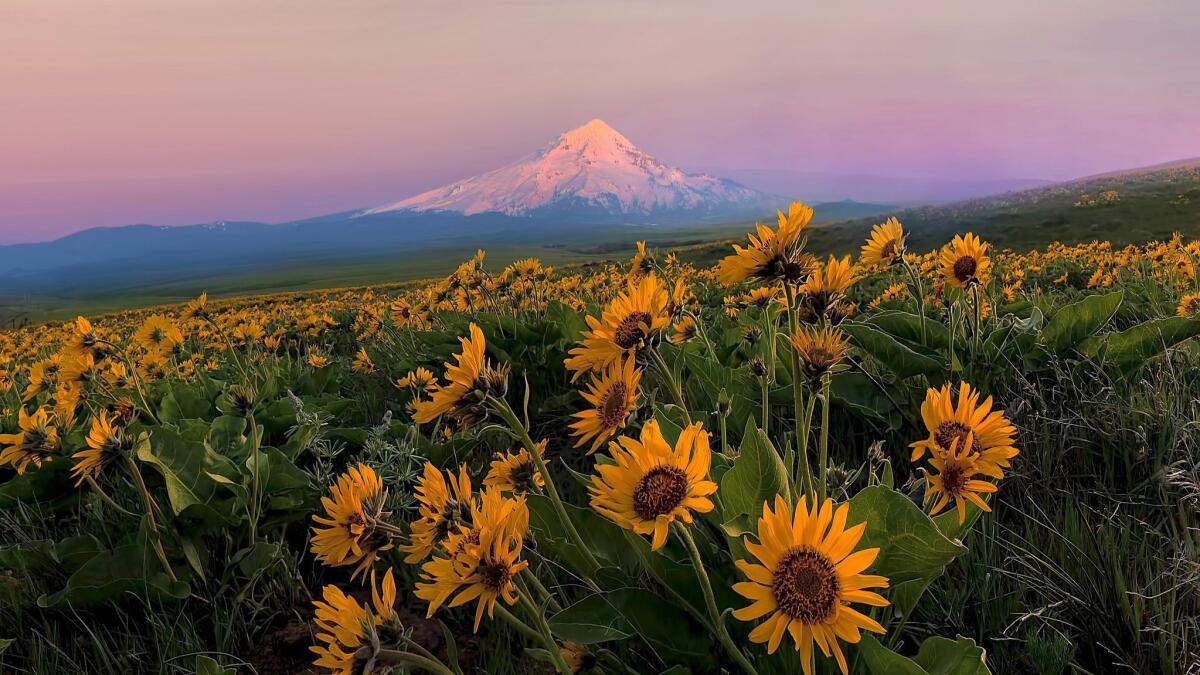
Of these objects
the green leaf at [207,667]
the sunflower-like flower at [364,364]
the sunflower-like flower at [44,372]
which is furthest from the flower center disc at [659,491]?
the sunflower-like flower at [364,364]

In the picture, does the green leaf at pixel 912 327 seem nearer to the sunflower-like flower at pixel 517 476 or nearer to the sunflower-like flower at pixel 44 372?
the sunflower-like flower at pixel 517 476

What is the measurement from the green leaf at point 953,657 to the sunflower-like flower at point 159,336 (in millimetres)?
4500

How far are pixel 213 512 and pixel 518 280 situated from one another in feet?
10.2

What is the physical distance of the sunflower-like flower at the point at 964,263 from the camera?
2.64 metres

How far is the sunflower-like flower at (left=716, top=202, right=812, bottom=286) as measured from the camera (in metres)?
1.41

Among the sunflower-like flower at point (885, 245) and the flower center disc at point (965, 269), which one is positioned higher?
the sunflower-like flower at point (885, 245)

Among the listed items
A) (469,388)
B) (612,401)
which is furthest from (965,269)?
(469,388)

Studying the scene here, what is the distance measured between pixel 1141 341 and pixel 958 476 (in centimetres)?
221

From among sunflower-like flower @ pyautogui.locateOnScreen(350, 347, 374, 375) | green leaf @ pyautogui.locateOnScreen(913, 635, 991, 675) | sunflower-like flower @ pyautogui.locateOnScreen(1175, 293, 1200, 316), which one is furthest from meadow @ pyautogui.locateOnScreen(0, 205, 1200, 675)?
sunflower-like flower @ pyautogui.locateOnScreen(350, 347, 374, 375)

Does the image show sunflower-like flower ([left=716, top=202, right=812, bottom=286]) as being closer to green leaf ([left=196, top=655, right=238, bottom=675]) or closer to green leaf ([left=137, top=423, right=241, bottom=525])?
green leaf ([left=196, top=655, right=238, bottom=675])

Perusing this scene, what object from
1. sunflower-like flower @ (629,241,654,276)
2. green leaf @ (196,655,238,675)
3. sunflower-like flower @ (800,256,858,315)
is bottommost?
green leaf @ (196,655,238,675)

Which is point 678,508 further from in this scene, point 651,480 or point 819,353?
point 819,353

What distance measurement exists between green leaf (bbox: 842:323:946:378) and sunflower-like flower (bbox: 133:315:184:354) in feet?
13.5

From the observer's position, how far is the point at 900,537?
46.3 inches
